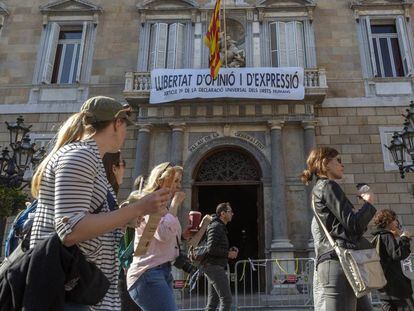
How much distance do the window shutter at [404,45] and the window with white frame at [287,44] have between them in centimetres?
321

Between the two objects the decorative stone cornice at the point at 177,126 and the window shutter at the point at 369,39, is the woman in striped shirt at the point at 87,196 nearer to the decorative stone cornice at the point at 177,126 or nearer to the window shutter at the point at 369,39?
the decorative stone cornice at the point at 177,126

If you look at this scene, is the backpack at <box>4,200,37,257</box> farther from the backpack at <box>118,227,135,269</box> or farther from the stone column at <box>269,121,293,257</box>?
the stone column at <box>269,121,293,257</box>

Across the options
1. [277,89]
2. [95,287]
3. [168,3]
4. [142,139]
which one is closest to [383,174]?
[277,89]

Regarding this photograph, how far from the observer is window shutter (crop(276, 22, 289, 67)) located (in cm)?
1336

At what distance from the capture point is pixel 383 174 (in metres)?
12.1

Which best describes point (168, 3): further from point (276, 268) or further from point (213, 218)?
point (213, 218)

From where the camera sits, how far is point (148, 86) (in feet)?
41.6

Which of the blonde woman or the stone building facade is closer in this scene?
the blonde woman

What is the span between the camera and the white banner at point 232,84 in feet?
39.8

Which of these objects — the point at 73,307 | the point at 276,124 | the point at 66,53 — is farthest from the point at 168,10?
the point at 73,307

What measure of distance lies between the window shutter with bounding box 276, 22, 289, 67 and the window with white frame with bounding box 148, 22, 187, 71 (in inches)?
124

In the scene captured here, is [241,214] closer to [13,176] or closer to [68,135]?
[13,176]

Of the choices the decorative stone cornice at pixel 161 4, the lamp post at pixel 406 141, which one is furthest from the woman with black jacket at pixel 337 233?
the decorative stone cornice at pixel 161 4

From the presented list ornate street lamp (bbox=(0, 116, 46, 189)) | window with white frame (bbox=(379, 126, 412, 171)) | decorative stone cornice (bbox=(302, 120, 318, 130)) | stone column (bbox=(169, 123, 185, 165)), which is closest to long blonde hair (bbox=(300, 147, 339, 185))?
ornate street lamp (bbox=(0, 116, 46, 189))
